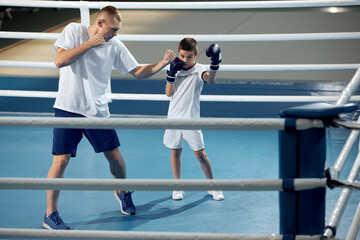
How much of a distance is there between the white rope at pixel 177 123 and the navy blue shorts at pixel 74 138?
1.41 metres

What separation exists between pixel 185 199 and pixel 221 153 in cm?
86

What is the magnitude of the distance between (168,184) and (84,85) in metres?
1.59

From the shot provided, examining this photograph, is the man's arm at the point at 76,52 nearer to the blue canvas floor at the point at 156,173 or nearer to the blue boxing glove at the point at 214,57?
the blue boxing glove at the point at 214,57

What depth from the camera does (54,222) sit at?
2.69 m

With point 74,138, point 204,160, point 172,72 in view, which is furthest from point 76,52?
point 204,160

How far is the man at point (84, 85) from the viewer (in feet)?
8.70

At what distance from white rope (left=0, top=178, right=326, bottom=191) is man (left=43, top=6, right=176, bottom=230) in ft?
4.43

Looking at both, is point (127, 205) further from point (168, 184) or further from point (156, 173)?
point (168, 184)

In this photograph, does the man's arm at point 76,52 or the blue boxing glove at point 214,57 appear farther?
the blue boxing glove at point 214,57

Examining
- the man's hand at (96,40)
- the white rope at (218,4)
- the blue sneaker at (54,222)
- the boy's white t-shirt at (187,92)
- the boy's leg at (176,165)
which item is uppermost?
the white rope at (218,4)

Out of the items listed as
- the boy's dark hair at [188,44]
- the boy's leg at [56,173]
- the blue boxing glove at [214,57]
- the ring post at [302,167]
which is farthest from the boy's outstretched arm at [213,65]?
the ring post at [302,167]

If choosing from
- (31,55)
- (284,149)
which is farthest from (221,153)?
(31,55)

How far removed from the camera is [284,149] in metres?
1.30

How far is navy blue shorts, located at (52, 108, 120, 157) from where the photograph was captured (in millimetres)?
2727
